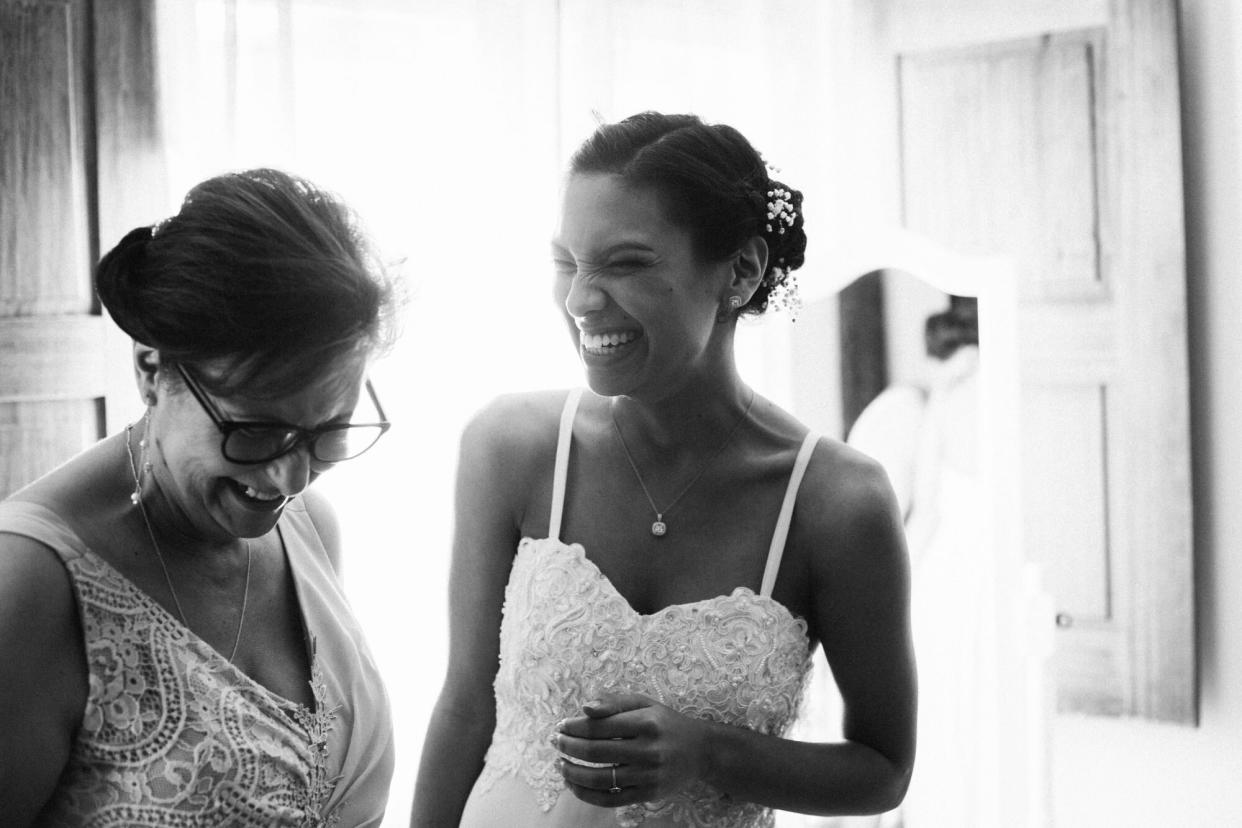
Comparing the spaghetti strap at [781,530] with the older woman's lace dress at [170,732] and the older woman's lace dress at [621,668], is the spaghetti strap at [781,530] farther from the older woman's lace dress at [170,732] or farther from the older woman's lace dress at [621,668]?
the older woman's lace dress at [170,732]

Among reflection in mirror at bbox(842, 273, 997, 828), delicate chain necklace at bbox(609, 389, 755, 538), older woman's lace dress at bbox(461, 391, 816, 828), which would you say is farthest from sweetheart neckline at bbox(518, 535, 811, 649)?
reflection in mirror at bbox(842, 273, 997, 828)

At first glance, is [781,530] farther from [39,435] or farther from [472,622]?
[39,435]

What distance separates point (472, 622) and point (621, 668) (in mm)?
245

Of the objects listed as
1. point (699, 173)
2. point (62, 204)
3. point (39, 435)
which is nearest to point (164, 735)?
point (699, 173)

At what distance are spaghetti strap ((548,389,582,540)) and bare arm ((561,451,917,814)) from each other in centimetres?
33

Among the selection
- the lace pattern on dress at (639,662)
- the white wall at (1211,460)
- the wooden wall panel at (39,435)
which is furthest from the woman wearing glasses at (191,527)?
the white wall at (1211,460)

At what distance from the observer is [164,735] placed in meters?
1.28

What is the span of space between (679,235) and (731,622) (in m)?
0.53

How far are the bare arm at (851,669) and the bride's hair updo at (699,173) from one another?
1.17 ft

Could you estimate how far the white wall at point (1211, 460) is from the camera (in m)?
3.24

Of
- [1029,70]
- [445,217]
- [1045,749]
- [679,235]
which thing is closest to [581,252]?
[679,235]

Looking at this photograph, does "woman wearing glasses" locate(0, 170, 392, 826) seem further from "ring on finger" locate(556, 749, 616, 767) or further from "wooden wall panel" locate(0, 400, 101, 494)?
"wooden wall panel" locate(0, 400, 101, 494)

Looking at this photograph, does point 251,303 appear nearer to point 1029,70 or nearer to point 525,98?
point 525,98

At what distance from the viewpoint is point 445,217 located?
3.10 metres
